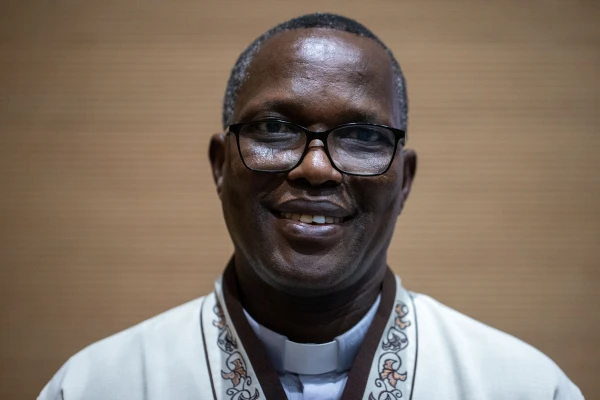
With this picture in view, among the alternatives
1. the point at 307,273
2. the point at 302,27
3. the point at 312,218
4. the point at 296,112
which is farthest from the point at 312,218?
the point at 302,27

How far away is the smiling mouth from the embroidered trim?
0.32 m

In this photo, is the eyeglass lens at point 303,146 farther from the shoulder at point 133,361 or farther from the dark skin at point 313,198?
the shoulder at point 133,361

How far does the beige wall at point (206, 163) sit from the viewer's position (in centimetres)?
149

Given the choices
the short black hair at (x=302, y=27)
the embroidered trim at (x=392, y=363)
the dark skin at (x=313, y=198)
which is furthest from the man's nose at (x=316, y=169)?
the embroidered trim at (x=392, y=363)

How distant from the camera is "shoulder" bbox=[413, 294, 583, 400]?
1071 mm

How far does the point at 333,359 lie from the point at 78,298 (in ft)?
2.78

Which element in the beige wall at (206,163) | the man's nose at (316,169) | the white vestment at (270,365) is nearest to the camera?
the man's nose at (316,169)

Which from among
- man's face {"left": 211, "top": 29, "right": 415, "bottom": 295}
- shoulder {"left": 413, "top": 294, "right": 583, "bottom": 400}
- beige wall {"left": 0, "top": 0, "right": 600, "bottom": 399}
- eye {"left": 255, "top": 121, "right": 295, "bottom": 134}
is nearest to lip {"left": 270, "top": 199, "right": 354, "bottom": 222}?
man's face {"left": 211, "top": 29, "right": 415, "bottom": 295}

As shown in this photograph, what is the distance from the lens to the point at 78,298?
1518 millimetres

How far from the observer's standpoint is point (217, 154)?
1.20 metres

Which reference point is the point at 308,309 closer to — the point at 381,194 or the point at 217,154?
the point at 381,194

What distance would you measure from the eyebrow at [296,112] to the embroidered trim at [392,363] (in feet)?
1.52

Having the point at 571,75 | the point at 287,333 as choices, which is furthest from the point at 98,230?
the point at 571,75

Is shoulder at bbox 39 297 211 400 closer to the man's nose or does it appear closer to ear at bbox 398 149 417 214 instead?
the man's nose
